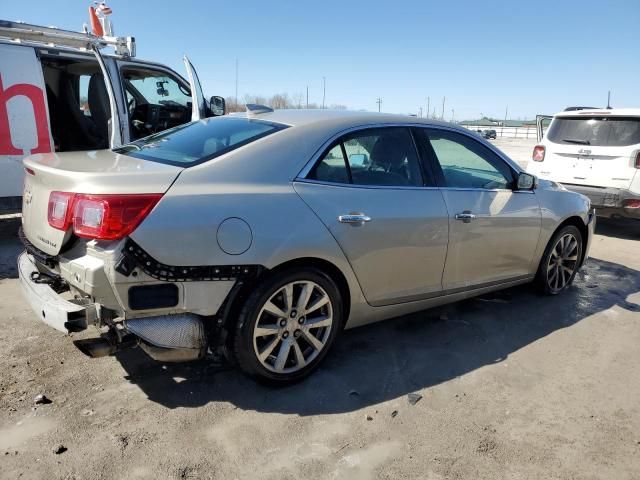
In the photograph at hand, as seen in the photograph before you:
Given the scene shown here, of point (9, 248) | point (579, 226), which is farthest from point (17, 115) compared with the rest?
point (579, 226)

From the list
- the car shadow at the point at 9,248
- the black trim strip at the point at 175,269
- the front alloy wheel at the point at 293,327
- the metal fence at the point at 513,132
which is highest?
the metal fence at the point at 513,132

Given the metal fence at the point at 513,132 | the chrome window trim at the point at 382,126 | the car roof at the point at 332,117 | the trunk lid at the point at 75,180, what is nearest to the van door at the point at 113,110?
the trunk lid at the point at 75,180

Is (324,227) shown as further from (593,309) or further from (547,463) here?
(593,309)

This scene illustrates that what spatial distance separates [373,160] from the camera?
338 centimetres

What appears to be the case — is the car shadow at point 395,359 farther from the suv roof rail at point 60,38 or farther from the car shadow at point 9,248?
the suv roof rail at point 60,38

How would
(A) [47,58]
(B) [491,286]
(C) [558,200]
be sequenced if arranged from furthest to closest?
(A) [47,58], (C) [558,200], (B) [491,286]

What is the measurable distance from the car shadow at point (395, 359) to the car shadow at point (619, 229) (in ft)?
11.2

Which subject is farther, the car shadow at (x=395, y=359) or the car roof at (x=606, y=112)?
the car roof at (x=606, y=112)

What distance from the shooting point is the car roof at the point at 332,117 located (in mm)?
3258

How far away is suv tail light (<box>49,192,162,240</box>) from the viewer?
95.4 inches

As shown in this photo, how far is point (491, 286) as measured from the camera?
4.11 m

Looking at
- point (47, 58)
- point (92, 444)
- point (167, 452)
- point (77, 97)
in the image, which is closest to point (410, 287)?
point (167, 452)

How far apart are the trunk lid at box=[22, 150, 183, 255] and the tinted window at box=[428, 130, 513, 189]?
1.96 m

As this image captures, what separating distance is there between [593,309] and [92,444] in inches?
165
